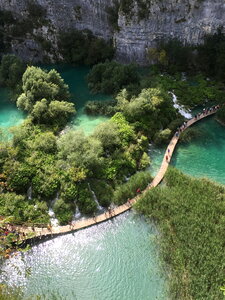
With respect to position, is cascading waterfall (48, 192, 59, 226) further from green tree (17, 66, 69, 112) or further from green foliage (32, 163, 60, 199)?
green tree (17, 66, 69, 112)

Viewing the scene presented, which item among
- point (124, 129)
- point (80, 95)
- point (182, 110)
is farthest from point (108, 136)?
point (80, 95)

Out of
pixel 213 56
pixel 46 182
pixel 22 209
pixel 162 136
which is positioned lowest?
pixel 22 209

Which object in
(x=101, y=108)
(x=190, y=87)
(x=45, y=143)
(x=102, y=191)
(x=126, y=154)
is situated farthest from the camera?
(x=190, y=87)

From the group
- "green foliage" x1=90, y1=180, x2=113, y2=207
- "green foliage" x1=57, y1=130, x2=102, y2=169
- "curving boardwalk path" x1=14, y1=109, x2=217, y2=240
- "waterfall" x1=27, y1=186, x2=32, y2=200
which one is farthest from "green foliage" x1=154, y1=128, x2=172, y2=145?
"waterfall" x1=27, y1=186, x2=32, y2=200

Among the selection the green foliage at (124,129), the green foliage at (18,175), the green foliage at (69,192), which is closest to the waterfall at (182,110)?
the green foliage at (124,129)

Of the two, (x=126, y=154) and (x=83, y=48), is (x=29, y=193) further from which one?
(x=83, y=48)

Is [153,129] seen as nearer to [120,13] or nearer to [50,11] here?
[120,13]
